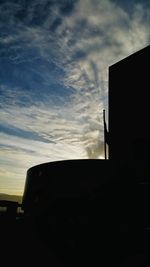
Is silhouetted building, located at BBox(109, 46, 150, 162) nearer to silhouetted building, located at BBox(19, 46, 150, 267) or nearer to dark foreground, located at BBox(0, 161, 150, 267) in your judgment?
silhouetted building, located at BBox(19, 46, 150, 267)

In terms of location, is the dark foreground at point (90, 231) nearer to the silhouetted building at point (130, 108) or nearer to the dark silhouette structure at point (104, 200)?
the dark silhouette structure at point (104, 200)

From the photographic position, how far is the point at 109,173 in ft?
31.4

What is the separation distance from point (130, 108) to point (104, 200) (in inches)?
319

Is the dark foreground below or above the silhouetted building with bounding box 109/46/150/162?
below

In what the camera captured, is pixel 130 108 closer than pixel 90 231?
No

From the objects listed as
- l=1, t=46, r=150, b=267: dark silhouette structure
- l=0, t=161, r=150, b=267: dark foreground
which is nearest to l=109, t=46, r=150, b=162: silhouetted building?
l=1, t=46, r=150, b=267: dark silhouette structure

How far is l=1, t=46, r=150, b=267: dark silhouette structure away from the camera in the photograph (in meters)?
6.29

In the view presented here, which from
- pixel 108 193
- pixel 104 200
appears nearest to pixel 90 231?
pixel 104 200

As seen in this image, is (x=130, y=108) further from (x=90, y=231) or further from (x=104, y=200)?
(x=90, y=231)

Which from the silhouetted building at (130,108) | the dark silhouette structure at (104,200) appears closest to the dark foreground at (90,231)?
the dark silhouette structure at (104,200)

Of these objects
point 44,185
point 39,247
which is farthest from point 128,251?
point 44,185

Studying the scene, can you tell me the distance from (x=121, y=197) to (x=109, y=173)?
61.6 inches

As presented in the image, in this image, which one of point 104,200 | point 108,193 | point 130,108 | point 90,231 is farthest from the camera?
point 130,108

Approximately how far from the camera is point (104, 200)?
26.7 ft
